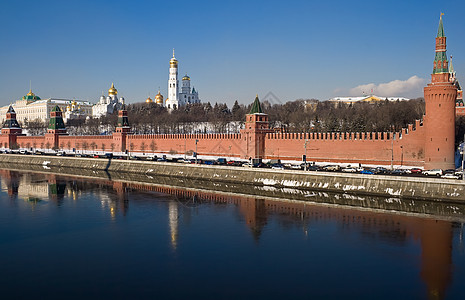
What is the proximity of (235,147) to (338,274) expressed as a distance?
24946 mm

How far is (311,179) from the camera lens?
26094mm

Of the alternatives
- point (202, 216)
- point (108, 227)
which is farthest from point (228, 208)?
point (108, 227)

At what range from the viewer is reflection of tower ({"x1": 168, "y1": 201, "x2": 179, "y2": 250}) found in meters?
16.0

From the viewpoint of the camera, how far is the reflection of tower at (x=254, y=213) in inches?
688

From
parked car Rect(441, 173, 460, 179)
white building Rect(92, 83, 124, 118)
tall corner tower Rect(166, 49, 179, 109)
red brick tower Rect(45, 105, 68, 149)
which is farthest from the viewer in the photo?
white building Rect(92, 83, 124, 118)

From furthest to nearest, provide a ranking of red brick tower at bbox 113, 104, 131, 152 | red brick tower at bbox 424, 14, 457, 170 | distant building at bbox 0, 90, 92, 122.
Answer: distant building at bbox 0, 90, 92, 122 < red brick tower at bbox 113, 104, 131, 152 < red brick tower at bbox 424, 14, 457, 170

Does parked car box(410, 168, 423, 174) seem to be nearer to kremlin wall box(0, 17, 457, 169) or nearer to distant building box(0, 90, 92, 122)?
kremlin wall box(0, 17, 457, 169)

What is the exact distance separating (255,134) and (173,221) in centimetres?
1780

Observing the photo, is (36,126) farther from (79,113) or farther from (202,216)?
(202,216)

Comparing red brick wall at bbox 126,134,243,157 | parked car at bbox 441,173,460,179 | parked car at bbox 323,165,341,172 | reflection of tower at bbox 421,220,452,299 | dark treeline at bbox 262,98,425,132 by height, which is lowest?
reflection of tower at bbox 421,220,452,299

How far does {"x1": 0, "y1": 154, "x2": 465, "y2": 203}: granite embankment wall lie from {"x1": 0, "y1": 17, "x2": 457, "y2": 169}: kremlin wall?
4774 mm

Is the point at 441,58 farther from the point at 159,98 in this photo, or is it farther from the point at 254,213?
the point at 159,98

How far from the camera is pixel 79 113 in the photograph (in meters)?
94.8

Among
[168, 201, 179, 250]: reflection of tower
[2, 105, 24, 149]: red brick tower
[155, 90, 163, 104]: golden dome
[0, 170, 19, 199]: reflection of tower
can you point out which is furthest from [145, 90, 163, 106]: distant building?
[168, 201, 179, 250]: reflection of tower
